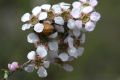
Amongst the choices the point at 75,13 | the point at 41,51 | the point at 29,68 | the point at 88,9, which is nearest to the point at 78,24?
the point at 75,13

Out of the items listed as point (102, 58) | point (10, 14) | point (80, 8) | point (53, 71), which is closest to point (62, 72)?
point (53, 71)

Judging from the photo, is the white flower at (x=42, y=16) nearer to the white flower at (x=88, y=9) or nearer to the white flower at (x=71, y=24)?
the white flower at (x=71, y=24)

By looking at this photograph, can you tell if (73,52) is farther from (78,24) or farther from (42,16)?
(42,16)

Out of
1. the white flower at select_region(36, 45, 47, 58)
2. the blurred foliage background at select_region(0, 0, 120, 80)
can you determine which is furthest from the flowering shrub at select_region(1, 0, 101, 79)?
the blurred foliage background at select_region(0, 0, 120, 80)

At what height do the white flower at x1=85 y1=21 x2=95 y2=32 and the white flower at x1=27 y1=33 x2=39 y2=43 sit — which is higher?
the white flower at x1=85 y1=21 x2=95 y2=32

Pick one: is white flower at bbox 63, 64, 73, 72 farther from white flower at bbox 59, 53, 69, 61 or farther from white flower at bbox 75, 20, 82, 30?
white flower at bbox 75, 20, 82, 30

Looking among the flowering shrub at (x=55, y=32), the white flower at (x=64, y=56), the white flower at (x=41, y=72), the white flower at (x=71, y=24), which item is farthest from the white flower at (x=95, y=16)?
the white flower at (x=41, y=72)
